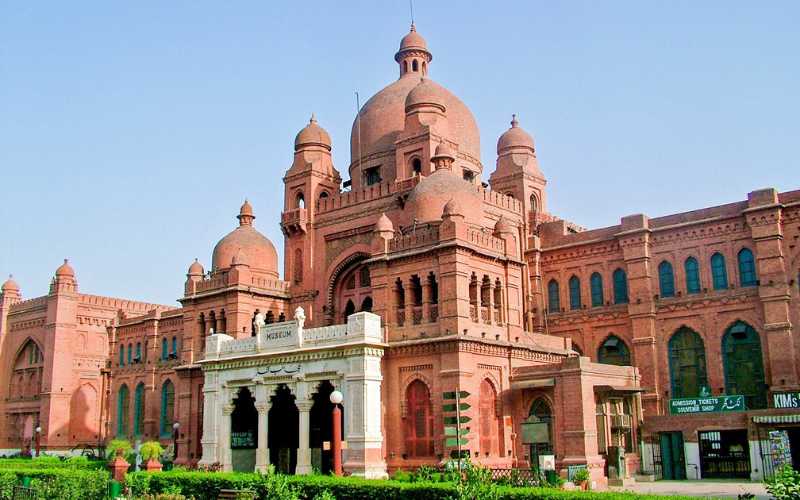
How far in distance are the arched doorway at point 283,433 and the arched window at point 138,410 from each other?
59.7ft

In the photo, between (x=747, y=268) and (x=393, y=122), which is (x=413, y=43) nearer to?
(x=393, y=122)

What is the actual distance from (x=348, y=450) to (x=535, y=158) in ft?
72.2

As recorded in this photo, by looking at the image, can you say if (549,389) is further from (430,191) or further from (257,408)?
(257,408)

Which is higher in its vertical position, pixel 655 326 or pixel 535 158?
pixel 535 158

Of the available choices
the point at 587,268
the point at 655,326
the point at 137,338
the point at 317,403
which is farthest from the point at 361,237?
the point at 137,338

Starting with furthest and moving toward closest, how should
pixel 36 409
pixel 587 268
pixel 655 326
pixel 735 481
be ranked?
pixel 36 409 → pixel 587 268 → pixel 655 326 → pixel 735 481

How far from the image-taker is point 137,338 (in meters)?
54.0

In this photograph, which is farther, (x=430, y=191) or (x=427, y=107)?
(x=427, y=107)

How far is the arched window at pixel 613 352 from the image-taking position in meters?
39.0

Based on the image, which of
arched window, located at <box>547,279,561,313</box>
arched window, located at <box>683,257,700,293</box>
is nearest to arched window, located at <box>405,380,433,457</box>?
arched window, located at <box>547,279,561,313</box>

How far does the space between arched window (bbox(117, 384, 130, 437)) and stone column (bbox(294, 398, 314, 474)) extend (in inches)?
977

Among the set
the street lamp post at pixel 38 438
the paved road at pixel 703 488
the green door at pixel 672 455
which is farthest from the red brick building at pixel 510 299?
the street lamp post at pixel 38 438

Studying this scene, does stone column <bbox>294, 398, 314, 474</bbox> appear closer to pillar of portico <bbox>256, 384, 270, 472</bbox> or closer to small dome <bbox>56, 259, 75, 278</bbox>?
pillar of portico <bbox>256, 384, 270, 472</bbox>

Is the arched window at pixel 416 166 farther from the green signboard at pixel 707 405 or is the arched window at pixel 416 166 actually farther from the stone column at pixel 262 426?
the green signboard at pixel 707 405
